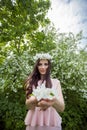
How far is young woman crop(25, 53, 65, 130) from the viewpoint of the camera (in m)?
3.39

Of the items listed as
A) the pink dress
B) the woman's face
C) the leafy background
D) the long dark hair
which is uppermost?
the leafy background

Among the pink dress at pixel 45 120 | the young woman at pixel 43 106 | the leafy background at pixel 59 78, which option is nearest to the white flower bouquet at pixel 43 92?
the young woman at pixel 43 106

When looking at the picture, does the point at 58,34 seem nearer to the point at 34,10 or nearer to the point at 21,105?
the point at 34,10

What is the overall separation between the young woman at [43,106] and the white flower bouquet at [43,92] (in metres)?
0.03

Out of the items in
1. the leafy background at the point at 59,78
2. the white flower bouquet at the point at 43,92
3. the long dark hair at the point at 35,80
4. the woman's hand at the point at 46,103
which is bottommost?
the woman's hand at the point at 46,103

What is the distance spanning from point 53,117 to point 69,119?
20.5 feet

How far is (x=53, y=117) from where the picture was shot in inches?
138

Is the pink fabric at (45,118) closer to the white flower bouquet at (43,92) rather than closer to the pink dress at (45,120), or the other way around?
the pink dress at (45,120)

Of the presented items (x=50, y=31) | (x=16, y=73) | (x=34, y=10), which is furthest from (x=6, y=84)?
(x=34, y=10)

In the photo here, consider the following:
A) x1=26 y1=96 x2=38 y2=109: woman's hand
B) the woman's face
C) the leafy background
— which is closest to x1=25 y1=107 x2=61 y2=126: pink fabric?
x1=26 y1=96 x2=38 y2=109: woman's hand

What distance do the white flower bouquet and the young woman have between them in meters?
0.03

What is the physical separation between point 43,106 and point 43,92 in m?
0.14

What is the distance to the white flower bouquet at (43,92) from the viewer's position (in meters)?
3.37

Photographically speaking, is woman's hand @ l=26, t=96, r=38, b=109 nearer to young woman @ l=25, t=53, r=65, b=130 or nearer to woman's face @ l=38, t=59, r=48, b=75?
young woman @ l=25, t=53, r=65, b=130
